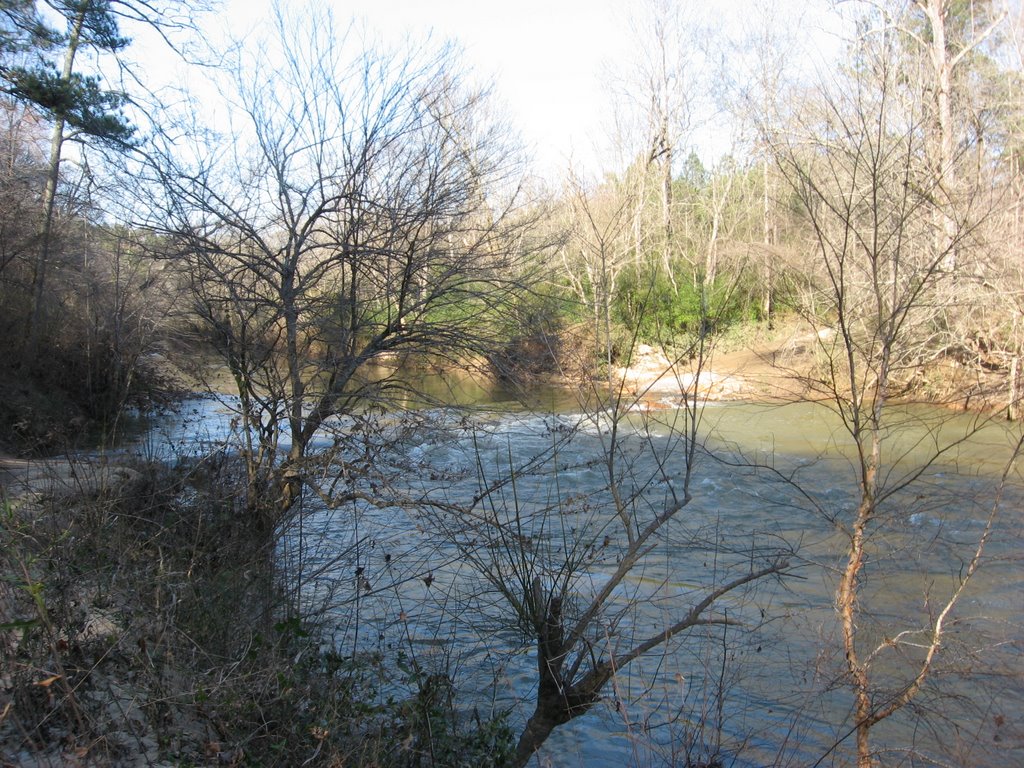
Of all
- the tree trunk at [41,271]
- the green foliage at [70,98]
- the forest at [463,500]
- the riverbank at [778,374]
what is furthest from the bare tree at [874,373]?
the tree trunk at [41,271]

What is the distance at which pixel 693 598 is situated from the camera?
7.00 metres

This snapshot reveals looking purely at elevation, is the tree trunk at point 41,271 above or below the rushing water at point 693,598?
above

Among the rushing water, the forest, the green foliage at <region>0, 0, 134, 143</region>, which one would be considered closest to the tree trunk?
the forest

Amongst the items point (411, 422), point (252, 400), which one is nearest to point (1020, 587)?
point (411, 422)

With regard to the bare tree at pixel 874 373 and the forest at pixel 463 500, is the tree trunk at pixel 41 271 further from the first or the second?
the bare tree at pixel 874 373

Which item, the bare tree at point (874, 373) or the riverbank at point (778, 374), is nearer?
the bare tree at point (874, 373)

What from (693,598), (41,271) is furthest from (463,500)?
(41,271)

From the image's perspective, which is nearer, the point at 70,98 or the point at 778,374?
the point at 70,98

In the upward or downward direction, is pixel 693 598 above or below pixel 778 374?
below

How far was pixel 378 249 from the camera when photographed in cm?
759

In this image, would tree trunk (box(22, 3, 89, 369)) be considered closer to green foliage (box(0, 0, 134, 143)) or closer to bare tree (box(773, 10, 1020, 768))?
green foliage (box(0, 0, 134, 143))

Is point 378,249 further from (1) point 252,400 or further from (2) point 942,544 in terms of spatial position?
(2) point 942,544

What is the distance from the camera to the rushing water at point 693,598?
16.1ft

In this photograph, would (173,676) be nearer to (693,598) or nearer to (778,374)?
(693,598)
